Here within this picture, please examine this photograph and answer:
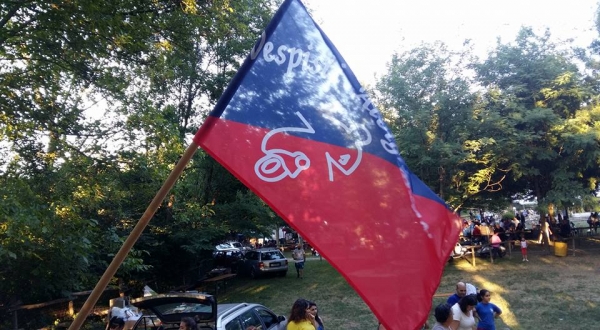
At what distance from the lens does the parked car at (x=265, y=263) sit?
24484 mm

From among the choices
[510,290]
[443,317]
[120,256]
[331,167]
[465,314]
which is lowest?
[510,290]

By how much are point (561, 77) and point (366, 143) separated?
68.1 ft

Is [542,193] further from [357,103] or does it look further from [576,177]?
[357,103]

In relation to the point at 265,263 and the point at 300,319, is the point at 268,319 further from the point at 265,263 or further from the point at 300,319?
the point at 265,263

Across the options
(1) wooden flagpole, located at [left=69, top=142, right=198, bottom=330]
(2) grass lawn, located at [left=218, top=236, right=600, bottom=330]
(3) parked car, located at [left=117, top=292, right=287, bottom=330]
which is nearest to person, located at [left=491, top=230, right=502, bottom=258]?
(2) grass lawn, located at [left=218, top=236, right=600, bottom=330]

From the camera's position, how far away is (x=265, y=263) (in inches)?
966

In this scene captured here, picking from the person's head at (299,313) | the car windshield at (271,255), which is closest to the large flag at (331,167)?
the person's head at (299,313)

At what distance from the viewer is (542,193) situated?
24.8 meters

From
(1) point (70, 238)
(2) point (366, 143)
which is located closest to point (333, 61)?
(2) point (366, 143)

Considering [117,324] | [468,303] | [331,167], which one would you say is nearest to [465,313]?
[468,303]

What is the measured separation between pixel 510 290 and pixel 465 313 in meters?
12.4

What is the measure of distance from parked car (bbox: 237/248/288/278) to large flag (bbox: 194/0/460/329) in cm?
2090

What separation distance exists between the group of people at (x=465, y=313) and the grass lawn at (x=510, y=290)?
6366mm

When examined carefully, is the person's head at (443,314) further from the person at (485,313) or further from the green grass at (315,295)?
the green grass at (315,295)
